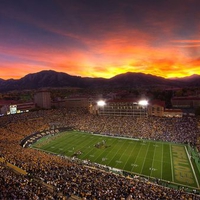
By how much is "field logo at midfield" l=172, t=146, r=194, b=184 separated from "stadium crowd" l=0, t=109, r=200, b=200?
13.1ft

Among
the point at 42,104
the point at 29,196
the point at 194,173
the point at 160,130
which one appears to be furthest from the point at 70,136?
the point at 42,104

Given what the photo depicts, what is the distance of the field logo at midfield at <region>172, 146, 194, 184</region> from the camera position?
24.8 meters

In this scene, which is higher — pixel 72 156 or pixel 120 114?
pixel 120 114

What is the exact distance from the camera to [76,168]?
23672 mm

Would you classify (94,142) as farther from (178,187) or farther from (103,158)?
(178,187)

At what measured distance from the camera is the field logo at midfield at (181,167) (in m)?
24.8

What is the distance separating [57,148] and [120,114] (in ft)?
90.0

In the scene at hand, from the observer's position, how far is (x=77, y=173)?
21.8m

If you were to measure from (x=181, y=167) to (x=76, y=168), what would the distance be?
16.5 meters

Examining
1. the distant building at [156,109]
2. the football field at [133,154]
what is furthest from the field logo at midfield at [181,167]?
the distant building at [156,109]

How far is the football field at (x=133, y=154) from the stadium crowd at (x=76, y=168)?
11.3ft

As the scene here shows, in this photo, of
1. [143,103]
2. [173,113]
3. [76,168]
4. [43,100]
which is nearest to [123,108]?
[143,103]

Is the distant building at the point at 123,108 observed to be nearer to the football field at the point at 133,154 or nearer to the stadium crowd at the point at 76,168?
the stadium crowd at the point at 76,168

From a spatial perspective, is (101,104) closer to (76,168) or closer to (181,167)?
(181,167)
